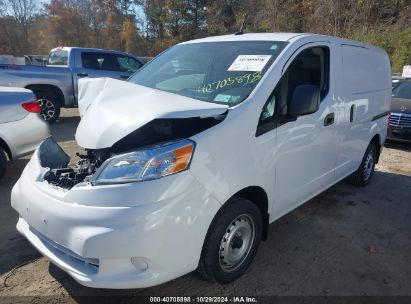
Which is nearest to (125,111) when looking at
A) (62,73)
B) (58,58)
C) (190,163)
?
(190,163)

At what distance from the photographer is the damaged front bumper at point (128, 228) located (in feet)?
6.72

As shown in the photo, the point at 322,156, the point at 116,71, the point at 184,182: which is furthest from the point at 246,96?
the point at 116,71

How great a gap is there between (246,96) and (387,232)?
2.33 m

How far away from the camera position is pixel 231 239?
8.79 feet

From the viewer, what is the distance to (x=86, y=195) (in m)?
2.14

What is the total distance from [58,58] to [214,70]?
811cm

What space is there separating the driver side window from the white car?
0.01m

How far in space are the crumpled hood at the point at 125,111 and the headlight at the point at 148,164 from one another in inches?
6.6

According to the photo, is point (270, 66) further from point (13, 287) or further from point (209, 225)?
point (13, 287)

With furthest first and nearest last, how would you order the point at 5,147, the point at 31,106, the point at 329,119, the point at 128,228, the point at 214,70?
the point at 31,106 < the point at 5,147 < the point at 329,119 < the point at 214,70 < the point at 128,228

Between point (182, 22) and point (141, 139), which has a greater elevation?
point (182, 22)

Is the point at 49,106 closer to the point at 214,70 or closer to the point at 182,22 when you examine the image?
the point at 214,70

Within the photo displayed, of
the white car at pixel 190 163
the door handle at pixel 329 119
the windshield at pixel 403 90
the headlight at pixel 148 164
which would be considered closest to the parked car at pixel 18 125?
the white car at pixel 190 163

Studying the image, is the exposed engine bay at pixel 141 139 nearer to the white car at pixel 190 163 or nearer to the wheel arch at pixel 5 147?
the white car at pixel 190 163
